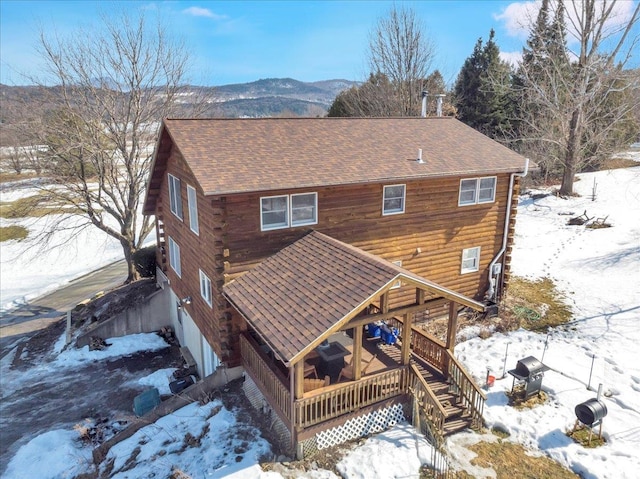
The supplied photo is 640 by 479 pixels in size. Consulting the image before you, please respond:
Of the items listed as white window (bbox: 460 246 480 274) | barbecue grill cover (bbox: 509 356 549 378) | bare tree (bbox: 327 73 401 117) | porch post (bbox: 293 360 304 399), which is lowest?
barbecue grill cover (bbox: 509 356 549 378)

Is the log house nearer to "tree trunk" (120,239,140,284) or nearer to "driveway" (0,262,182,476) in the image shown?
"driveway" (0,262,182,476)

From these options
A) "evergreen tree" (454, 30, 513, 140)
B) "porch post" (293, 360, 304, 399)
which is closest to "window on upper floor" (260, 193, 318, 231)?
"porch post" (293, 360, 304, 399)

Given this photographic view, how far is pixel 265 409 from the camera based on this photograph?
1131cm

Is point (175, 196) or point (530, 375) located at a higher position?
point (175, 196)

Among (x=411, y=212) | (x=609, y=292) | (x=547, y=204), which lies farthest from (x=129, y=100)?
(x=547, y=204)

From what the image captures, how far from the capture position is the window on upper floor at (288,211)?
39.8ft

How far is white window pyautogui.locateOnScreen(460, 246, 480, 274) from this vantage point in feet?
52.9

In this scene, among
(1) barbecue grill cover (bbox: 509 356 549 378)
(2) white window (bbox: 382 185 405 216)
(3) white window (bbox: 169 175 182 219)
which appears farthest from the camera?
(3) white window (bbox: 169 175 182 219)

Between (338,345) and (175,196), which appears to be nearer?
(338,345)

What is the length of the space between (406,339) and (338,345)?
72.3 inches

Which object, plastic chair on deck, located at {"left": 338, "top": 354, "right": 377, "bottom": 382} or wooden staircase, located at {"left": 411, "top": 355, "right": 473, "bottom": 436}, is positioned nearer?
wooden staircase, located at {"left": 411, "top": 355, "right": 473, "bottom": 436}

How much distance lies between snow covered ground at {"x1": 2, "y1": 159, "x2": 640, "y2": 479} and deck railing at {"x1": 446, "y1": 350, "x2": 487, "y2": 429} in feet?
1.82

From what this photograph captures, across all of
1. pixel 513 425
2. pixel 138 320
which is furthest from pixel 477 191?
pixel 138 320

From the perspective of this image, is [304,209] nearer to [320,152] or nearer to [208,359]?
[320,152]
